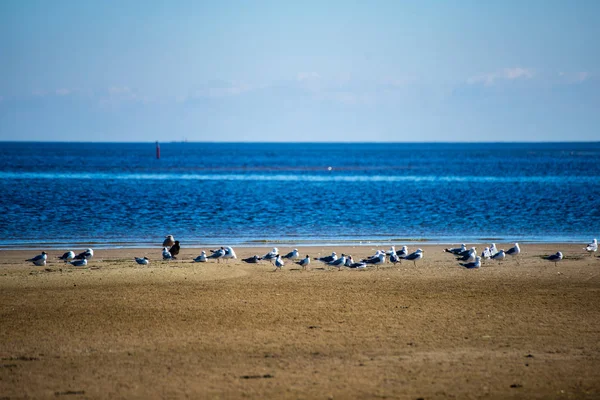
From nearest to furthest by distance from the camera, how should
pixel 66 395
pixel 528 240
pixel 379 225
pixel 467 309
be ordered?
pixel 66 395, pixel 467 309, pixel 528 240, pixel 379 225

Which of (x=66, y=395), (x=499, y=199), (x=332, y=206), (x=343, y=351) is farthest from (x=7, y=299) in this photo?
(x=499, y=199)

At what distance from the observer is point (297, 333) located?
12.2 metres

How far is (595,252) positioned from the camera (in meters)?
22.6

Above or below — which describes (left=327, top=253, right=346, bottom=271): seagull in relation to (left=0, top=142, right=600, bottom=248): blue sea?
above

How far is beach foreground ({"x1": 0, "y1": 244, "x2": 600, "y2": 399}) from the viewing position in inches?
379

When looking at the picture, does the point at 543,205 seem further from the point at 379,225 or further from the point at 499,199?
the point at 379,225

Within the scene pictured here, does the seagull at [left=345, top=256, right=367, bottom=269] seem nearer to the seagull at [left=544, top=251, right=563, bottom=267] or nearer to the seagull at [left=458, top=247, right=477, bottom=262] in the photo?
the seagull at [left=458, top=247, right=477, bottom=262]

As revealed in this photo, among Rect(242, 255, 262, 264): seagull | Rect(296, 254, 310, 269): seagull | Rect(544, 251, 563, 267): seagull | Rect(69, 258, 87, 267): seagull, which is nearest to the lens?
Rect(69, 258, 87, 267): seagull

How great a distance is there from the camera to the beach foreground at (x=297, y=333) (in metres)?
9.62

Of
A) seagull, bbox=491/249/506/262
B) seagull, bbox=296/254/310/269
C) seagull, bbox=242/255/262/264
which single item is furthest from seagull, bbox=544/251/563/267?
seagull, bbox=242/255/262/264

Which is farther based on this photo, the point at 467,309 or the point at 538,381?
the point at 467,309

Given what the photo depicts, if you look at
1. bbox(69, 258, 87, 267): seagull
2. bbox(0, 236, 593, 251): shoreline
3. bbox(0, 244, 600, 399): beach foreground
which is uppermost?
bbox(69, 258, 87, 267): seagull

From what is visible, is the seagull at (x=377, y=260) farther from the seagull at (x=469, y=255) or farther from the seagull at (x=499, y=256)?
the seagull at (x=499, y=256)

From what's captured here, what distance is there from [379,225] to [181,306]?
20.4m
